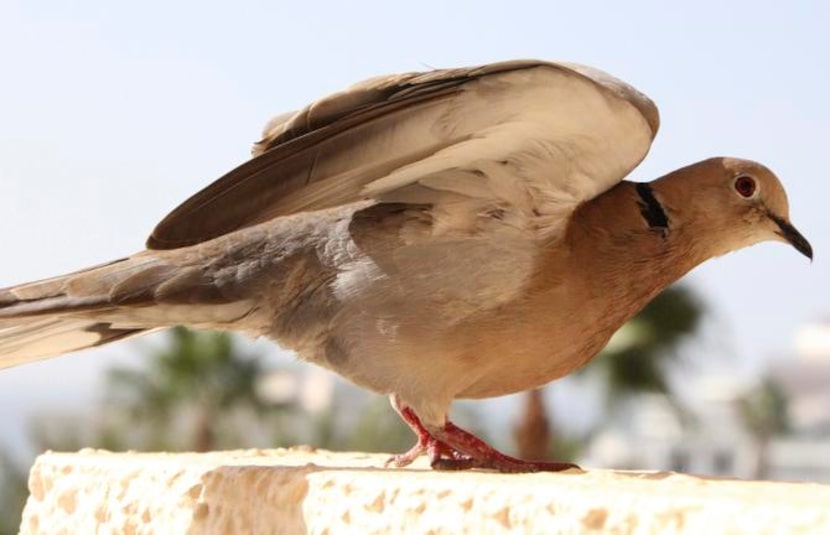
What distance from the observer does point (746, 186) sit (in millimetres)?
2783

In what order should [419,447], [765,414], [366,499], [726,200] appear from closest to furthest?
[366,499], [726,200], [419,447], [765,414]

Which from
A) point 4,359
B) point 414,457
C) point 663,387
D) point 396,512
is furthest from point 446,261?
point 663,387

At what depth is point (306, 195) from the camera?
2564mm

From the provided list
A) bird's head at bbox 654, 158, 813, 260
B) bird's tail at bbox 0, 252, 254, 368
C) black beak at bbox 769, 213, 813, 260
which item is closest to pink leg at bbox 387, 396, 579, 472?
bird's tail at bbox 0, 252, 254, 368

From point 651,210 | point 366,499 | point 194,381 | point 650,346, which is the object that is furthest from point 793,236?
point 194,381

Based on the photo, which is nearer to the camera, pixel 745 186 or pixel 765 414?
pixel 745 186

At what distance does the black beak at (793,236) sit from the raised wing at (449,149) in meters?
0.40

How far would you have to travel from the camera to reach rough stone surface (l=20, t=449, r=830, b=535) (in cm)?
167

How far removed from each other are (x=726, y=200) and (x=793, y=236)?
0.67 feet

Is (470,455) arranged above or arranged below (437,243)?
below

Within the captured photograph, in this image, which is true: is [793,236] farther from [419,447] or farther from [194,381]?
[194,381]

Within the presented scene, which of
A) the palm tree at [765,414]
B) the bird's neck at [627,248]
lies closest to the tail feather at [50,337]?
the bird's neck at [627,248]

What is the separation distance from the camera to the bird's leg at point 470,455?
264 cm

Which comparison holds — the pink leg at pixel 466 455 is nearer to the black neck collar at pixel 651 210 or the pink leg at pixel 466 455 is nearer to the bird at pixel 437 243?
the bird at pixel 437 243
